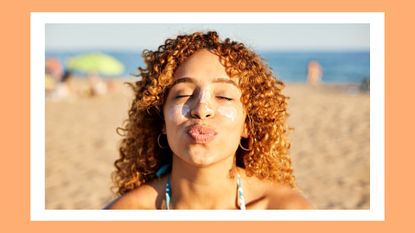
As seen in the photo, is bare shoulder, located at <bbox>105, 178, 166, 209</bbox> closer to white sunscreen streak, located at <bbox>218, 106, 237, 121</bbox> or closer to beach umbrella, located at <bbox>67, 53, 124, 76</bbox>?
white sunscreen streak, located at <bbox>218, 106, 237, 121</bbox>

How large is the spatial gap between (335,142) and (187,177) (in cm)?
505

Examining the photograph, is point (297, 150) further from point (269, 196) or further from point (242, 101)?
point (242, 101)

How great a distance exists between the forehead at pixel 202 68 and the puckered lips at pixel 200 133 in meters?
0.23

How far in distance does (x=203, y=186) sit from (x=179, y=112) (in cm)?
41

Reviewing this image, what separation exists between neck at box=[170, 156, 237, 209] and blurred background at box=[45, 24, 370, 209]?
0.63m

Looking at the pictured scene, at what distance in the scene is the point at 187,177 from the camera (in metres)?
2.78

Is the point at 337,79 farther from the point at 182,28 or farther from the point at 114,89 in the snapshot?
the point at 182,28

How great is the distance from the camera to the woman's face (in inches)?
104

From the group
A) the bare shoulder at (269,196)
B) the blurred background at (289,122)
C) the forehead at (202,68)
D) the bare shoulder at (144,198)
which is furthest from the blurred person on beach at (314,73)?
the forehead at (202,68)

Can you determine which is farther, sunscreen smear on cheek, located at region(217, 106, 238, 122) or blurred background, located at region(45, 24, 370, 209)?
blurred background, located at region(45, 24, 370, 209)

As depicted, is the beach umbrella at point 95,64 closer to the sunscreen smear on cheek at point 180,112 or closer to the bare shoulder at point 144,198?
the bare shoulder at point 144,198

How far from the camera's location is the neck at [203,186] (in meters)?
2.76

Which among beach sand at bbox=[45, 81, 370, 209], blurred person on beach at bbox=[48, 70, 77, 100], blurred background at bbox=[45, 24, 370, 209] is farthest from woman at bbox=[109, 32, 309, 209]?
blurred person on beach at bbox=[48, 70, 77, 100]
